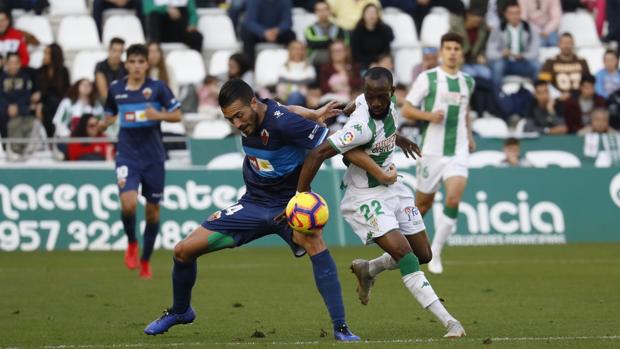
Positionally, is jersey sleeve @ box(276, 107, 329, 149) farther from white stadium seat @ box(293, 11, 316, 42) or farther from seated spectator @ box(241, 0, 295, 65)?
white stadium seat @ box(293, 11, 316, 42)

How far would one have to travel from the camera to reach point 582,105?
23391 mm

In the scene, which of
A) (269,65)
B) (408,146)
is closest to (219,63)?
(269,65)

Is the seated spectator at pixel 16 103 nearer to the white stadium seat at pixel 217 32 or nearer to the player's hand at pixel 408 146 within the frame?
the white stadium seat at pixel 217 32

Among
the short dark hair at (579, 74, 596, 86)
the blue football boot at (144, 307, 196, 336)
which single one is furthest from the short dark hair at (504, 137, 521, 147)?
the blue football boot at (144, 307, 196, 336)

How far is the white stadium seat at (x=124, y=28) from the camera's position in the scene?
2444cm

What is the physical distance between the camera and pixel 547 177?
67.6 ft

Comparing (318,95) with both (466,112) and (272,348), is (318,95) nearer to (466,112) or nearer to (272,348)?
(466,112)

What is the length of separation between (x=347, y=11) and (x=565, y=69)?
4.13 metres

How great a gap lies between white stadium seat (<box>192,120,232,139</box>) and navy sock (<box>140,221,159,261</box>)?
6.80m

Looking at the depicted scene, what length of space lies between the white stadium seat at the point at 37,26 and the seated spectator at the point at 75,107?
316 centimetres

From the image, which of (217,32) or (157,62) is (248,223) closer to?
(157,62)

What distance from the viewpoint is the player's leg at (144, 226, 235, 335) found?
9.71 metres

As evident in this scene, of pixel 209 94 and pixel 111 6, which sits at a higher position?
pixel 111 6

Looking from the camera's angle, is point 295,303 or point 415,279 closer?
point 415,279
